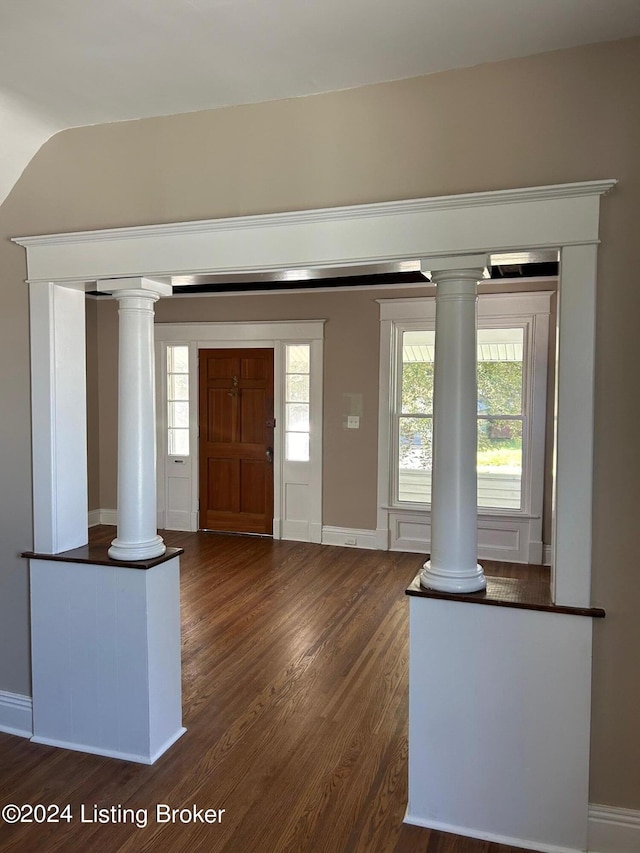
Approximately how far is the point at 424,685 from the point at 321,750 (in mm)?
755

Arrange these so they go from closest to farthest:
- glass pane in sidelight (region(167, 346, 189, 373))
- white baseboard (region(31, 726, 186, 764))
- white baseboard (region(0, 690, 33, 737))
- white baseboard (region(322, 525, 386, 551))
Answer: white baseboard (region(31, 726, 186, 764)) < white baseboard (region(0, 690, 33, 737)) < white baseboard (region(322, 525, 386, 551)) < glass pane in sidelight (region(167, 346, 189, 373))

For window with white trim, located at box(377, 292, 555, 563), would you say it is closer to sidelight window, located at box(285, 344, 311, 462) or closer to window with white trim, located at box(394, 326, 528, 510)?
window with white trim, located at box(394, 326, 528, 510)

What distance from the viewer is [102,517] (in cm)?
717

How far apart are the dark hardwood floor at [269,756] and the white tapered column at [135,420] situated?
927 millimetres

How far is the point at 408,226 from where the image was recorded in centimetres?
231

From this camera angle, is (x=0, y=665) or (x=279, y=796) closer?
(x=279, y=796)

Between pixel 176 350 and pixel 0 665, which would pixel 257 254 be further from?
pixel 176 350

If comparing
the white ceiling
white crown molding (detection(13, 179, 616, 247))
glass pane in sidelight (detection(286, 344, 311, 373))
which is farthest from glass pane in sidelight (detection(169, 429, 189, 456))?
the white ceiling

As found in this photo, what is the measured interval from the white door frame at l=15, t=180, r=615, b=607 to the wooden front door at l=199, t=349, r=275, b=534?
3.59 meters

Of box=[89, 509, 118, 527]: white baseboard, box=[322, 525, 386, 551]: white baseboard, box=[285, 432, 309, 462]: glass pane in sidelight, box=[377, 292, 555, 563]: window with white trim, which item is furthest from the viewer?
box=[89, 509, 118, 527]: white baseboard

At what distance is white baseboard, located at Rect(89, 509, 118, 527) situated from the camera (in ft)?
23.3

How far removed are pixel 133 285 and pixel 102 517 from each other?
5053mm

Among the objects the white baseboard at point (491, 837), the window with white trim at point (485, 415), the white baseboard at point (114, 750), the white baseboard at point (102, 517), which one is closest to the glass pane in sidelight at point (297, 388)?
the window with white trim at point (485, 415)

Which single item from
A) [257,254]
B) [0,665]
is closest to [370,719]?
[0,665]
